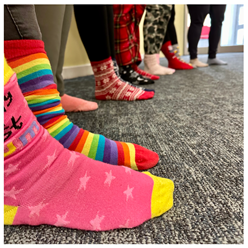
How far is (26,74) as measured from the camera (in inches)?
14.3

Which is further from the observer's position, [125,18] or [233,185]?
[125,18]

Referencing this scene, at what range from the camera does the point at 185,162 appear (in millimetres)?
448

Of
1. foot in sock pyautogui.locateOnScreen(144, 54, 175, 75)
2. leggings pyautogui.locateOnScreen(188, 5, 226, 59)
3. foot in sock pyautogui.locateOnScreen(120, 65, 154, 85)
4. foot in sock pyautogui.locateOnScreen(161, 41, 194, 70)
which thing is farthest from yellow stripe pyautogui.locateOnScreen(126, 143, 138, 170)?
leggings pyautogui.locateOnScreen(188, 5, 226, 59)

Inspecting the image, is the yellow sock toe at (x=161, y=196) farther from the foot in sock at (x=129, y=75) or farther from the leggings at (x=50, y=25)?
the foot in sock at (x=129, y=75)

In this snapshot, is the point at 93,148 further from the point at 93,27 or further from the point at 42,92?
the point at 93,27

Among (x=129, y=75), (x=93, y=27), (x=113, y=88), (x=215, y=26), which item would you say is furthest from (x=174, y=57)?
(x=93, y=27)

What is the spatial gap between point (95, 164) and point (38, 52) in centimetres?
22

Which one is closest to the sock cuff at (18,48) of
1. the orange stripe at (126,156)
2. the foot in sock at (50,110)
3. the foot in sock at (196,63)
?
the foot in sock at (50,110)

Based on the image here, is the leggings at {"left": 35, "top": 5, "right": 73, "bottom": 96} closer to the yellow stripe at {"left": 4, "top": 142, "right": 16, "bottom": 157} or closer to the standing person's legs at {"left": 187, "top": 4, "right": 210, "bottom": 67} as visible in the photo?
the yellow stripe at {"left": 4, "top": 142, "right": 16, "bottom": 157}

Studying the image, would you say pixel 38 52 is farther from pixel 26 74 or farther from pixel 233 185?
pixel 233 185

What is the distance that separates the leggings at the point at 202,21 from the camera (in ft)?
6.15

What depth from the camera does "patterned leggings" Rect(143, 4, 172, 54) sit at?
1.58 m
